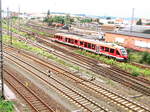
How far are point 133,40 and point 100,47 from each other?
8201mm

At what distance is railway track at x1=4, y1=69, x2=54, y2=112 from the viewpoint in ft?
50.6

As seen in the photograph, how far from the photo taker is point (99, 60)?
3158 centimetres

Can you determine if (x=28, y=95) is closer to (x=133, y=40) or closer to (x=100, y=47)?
(x=100, y=47)

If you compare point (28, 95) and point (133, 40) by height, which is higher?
point (133, 40)

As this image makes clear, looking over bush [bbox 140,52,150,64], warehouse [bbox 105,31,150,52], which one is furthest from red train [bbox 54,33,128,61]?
warehouse [bbox 105,31,150,52]

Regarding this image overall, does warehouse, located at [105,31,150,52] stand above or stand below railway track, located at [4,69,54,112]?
above

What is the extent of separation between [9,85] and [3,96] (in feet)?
10.3

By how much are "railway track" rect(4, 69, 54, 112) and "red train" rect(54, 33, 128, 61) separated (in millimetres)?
14199

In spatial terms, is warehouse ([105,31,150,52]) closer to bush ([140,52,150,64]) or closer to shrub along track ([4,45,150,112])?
bush ([140,52,150,64])

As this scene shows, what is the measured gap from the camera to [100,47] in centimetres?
3366

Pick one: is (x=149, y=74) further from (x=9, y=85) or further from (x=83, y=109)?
(x=9, y=85)

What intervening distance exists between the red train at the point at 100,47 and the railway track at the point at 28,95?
14.2 m

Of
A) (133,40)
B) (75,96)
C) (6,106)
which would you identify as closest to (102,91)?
(75,96)

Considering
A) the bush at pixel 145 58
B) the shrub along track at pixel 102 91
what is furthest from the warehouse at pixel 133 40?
the shrub along track at pixel 102 91
